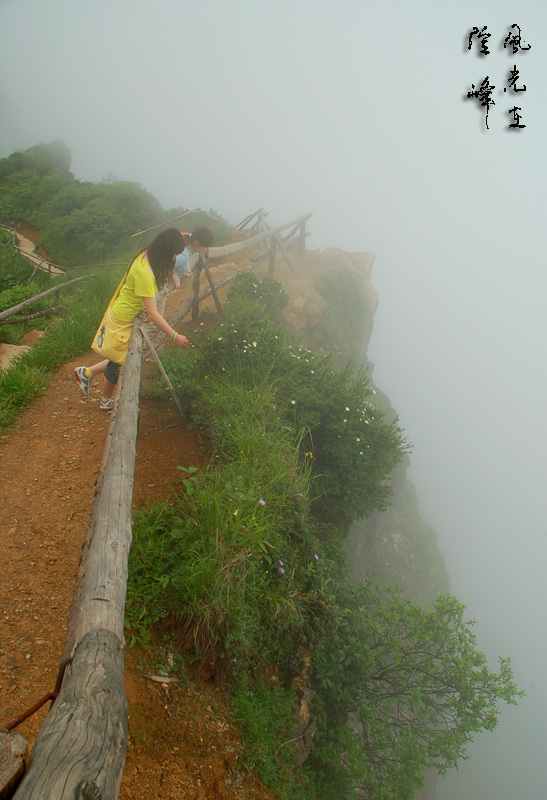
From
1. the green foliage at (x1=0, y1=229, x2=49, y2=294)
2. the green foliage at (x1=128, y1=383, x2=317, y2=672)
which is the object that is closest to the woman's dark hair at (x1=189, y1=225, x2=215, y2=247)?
the green foliage at (x1=128, y1=383, x2=317, y2=672)

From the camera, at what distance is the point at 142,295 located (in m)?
3.38

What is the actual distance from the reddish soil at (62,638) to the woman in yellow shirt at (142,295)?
3.71 ft

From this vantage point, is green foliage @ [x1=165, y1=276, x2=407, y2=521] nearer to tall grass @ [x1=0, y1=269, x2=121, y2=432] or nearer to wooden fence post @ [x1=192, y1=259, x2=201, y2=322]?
wooden fence post @ [x1=192, y1=259, x2=201, y2=322]

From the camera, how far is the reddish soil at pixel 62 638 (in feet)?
7.26

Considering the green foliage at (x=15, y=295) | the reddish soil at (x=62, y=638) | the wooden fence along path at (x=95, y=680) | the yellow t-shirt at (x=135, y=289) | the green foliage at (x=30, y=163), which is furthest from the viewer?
the green foliage at (x=30, y=163)

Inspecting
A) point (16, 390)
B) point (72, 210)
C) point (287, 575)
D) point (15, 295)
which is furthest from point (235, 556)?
point (72, 210)

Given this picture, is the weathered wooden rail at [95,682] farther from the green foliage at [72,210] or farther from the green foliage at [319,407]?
the green foliage at [72,210]

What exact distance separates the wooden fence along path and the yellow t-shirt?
165 cm

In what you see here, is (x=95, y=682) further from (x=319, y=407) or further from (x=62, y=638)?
(x=319, y=407)

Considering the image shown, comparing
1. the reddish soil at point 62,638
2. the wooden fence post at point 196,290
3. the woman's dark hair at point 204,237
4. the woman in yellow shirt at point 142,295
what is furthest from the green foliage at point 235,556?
the wooden fence post at point 196,290

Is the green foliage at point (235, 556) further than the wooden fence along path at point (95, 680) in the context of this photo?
Yes

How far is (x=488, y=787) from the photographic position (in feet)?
72.7

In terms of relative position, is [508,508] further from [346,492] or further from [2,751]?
[2,751]

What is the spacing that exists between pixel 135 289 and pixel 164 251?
403 millimetres
